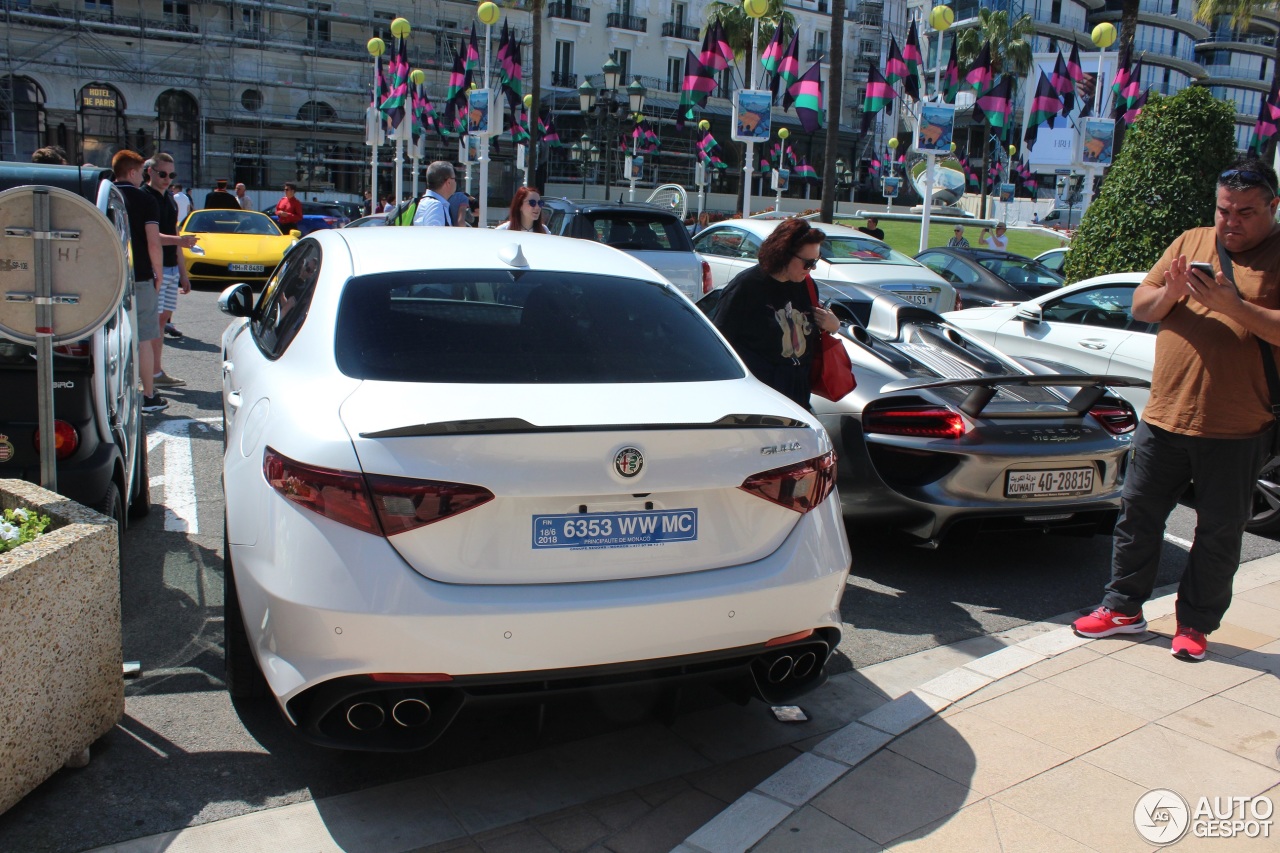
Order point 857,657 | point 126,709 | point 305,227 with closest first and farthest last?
point 126,709 < point 857,657 < point 305,227

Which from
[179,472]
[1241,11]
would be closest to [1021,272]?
[179,472]

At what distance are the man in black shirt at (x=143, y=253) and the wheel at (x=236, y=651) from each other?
15.9 ft

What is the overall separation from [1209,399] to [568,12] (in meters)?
65.0

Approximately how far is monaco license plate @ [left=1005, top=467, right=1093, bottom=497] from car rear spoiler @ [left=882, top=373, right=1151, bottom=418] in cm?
30

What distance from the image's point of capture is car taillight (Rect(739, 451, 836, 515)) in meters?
3.21

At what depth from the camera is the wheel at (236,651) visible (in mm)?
3391

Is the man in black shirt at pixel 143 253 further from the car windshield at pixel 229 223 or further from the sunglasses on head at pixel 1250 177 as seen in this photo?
the car windshield at pixel 229 223

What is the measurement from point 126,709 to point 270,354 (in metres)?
1.29

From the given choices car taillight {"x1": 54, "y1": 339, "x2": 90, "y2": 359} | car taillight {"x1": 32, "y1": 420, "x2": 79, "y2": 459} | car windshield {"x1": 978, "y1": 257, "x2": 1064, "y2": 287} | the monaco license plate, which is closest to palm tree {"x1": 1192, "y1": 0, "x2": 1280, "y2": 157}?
car windshield {"x1": 978, "y1": 257, "x2": 1064, "y2": 287}

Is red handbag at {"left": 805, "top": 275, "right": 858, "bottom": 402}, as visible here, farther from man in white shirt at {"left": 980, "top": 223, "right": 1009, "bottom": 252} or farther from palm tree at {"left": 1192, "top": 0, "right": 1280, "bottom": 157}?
palm tree at {"left": 1192, "top": 0, "right": 1280, "bottom": 157}

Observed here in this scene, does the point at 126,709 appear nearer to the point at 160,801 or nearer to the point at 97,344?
the point at 160,801

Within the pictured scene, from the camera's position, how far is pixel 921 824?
3.11m

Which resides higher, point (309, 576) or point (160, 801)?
point (309, 576)

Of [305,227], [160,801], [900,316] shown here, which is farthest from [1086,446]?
[305,227]
